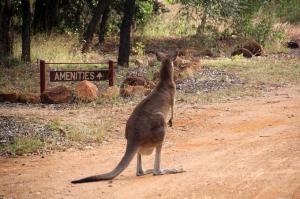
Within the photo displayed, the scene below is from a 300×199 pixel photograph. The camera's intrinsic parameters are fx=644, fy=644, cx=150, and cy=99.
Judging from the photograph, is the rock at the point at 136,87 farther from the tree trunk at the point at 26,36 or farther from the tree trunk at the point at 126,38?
the tree trunk at the point at 26,36

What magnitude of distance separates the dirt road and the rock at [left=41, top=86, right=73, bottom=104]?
8.86 feet

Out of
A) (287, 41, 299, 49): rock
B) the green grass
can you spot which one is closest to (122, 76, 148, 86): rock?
the green grass

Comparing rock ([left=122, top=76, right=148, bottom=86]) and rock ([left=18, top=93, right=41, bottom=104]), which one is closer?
rock ([left=18, top=93, right=41, bottom=104])

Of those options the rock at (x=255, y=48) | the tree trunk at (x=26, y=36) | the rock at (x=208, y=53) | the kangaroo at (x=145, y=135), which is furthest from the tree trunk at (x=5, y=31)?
the kangaroo at (x=145, y=135)

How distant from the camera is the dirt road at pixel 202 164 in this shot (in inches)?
295

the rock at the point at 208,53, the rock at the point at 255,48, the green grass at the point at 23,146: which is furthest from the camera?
the rock at the point at 208,53

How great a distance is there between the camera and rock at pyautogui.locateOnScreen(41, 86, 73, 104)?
1420cm

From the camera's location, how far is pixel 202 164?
8.87 m

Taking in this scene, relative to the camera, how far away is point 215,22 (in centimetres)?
2617

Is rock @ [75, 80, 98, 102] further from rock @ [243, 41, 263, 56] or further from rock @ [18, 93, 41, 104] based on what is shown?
rock @ [243, 41, 263, 56]

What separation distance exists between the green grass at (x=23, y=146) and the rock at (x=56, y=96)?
3.62 metres

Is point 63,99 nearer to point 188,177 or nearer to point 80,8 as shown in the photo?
point 188,177

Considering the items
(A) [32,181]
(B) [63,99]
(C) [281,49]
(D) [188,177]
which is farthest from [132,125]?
(C) [281,49]

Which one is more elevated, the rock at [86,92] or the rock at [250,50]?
the rock at [250,50]
